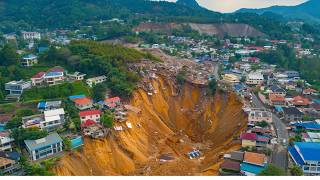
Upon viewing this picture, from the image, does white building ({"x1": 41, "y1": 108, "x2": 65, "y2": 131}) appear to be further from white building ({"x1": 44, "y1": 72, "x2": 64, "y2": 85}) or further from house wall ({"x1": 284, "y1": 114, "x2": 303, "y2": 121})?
house wall ({"x1": 284, "y1": 114, "x2": 303, "y2": 121})

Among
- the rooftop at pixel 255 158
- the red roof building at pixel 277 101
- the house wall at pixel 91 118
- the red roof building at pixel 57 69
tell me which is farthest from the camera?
the red roof building at pixel 57 69

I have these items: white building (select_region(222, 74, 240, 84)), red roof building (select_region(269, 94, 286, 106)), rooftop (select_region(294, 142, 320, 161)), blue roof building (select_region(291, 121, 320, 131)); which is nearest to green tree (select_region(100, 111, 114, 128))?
rooftop (select_region(294, 142, 320, 161))

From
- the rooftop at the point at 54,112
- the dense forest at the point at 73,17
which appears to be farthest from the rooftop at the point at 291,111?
the dense forest at the point at 73,17

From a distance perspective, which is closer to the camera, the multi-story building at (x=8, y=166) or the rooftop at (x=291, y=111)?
the multi-story building at (x=8, y=166)

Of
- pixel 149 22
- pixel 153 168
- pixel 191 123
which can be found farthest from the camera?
pixel 149 22

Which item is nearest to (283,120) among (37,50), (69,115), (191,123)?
(191,123)

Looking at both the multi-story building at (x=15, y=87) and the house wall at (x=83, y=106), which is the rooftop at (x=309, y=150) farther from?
the multi-story building at (x=15, y=87)

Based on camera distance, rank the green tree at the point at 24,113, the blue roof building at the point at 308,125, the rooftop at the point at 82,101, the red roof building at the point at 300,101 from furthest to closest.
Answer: the red roof building at the point at 300,101
the rooftop at the point at 82,101
the blue roof building at the point at 308,125
the green tree at the point at 24,113

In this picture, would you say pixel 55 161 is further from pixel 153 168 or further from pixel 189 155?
pixel 189 155
